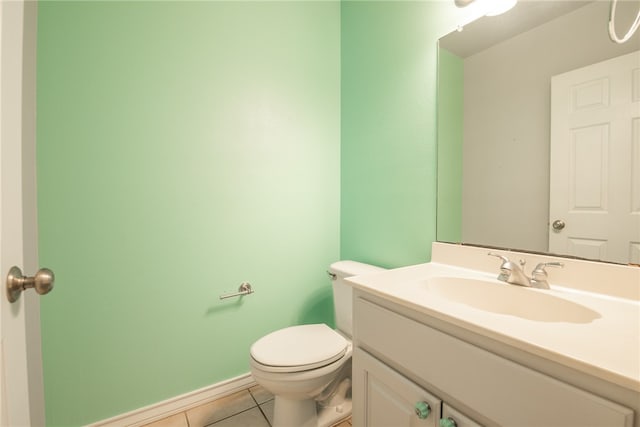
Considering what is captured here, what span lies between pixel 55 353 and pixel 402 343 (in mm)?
1394

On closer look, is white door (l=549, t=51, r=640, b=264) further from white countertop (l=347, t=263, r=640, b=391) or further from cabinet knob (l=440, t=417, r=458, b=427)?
cabinet knob (l=440, t=417, r=458, b=427)

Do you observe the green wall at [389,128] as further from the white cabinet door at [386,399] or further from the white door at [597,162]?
the white cabinet door at [386,399]

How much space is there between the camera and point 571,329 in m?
0.55

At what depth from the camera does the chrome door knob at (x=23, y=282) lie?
463mm

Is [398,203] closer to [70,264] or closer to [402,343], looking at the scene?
[402,343]

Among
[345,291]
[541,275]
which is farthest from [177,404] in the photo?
[541,275]

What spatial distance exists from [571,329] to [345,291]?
0.99 m

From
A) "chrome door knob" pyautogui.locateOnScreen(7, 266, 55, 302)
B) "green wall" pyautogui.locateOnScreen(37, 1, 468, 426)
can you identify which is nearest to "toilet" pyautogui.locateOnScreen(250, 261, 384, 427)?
"green wall" pyautogui.locateOnScreen(37, 1, 468, 426)

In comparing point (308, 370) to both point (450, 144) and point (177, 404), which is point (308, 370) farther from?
point (450, 144)

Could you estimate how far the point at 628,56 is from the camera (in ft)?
2.42

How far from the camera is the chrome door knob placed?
0.46m

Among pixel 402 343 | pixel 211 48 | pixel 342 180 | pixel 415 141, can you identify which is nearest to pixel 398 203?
pixel 415 141

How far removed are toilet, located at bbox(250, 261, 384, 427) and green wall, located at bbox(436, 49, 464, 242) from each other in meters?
0.46

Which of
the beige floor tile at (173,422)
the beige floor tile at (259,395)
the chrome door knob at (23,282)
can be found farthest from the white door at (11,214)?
the beige floor tile at (259,395)
